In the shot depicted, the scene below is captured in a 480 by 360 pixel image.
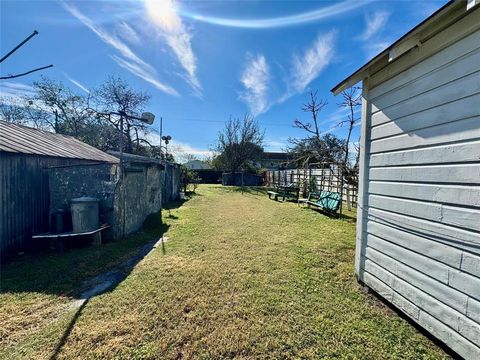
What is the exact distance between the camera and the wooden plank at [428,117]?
1.77 m

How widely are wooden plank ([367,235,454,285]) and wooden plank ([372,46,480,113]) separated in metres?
1.74

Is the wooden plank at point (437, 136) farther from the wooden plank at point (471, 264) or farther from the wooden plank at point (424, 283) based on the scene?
the wooden plank at point (424, 283)

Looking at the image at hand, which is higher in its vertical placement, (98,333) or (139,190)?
(139,190)

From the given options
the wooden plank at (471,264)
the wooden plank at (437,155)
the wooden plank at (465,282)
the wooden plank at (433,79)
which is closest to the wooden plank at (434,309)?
the wooden plank at (465,282)

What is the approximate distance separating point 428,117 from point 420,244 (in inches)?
52.1

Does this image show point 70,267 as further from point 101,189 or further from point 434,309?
point 434,309

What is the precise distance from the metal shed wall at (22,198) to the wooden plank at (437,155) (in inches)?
267

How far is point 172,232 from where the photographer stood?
6.04m

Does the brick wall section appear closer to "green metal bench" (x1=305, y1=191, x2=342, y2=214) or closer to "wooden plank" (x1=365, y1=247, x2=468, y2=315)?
"wooden plank" (x1=365, y1=247, x2=468, y2=315)

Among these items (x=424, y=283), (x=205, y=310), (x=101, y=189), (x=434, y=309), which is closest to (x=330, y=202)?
(x=424, y=283)

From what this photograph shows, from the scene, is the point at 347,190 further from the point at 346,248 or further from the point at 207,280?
the point at 207,280

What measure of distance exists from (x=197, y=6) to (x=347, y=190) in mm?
9438

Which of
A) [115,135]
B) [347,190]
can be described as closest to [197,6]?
[347,190]

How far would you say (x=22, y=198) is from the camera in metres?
4.56
